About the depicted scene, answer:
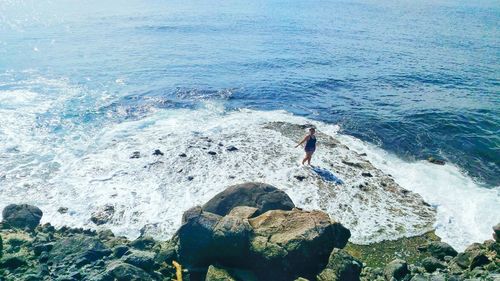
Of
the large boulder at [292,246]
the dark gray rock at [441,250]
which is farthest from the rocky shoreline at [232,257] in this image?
the dark gray rock at [441,250]

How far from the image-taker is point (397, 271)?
13.6m

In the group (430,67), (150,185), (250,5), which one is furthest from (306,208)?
(250,5)

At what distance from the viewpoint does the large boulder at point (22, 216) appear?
53.8 feet

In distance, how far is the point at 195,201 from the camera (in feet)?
63.4

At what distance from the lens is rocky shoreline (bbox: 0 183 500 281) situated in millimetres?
12188

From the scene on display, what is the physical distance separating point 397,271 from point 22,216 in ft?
52.5

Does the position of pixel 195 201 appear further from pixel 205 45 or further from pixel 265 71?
pixel 205 45

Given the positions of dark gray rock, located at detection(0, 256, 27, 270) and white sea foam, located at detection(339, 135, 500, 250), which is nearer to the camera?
dark gray rock, located at detection(0, 256, 27, 270)

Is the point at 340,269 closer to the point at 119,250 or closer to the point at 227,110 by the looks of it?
the point at 119,250

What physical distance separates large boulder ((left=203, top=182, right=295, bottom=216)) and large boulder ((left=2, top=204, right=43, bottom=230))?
770cm

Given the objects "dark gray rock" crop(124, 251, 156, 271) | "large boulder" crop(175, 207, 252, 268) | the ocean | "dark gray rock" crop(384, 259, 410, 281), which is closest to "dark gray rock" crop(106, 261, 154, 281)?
"dark gray rock" crop(124, 251, 156, 271)

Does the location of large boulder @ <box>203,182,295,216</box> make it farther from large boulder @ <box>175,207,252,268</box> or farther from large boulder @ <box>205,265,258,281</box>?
large boulder @ <box>205,265,258,281</box>

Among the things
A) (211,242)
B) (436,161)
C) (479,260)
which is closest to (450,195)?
(436,161)

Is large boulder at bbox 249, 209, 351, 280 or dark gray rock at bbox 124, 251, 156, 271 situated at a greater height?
large boulder at bbox 249, 209, 351, 280
